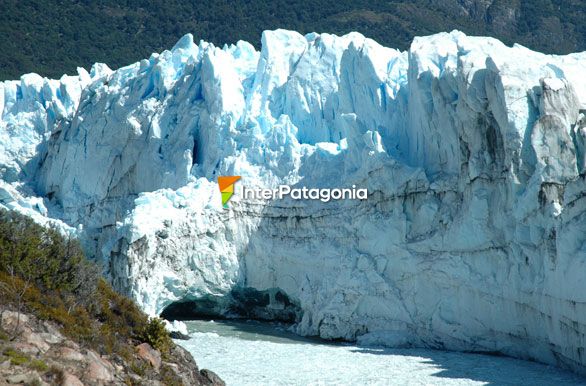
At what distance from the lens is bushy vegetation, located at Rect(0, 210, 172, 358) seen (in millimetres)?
14672

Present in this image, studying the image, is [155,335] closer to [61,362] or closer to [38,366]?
[61,362]

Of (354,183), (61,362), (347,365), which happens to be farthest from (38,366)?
(354,183)

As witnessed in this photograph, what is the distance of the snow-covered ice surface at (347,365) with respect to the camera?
67.7 feet

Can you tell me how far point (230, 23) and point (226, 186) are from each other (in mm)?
31445

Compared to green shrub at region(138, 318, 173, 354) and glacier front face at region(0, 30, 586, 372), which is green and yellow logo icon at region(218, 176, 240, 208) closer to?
glacier front face at region(0, 30, 586, 372)

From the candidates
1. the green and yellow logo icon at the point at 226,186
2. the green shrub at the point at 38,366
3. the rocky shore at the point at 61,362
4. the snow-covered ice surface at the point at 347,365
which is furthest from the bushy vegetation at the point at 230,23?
the green shrub at the point at 38,366

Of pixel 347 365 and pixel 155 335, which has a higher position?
pixel 155 335

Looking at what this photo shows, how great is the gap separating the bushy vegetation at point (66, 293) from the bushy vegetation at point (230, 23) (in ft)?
119

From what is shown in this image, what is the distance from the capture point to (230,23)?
58844mm

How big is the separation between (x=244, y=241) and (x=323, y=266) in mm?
2424

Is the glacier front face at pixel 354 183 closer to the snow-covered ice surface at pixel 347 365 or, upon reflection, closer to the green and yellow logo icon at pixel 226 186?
the green and yellow logo icon at pixel 226 186

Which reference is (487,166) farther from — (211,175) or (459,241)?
(211,175)

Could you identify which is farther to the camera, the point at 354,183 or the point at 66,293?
the point at 354,183

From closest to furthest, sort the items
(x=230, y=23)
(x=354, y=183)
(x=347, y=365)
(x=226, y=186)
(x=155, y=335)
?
(x=155, y=335) < (x=347, y=365) < (x=354, y=183) < (x=226, y=186) < (x=230, y=23)
